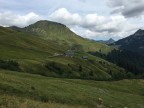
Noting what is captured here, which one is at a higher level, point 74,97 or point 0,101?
point 0,101

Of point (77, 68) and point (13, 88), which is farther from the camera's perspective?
point (77, 68)

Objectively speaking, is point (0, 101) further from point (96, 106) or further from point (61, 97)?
point (96, 106)

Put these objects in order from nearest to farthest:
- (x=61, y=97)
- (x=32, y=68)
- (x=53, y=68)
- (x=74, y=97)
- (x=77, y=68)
Result: (x=61, y=97), (x=74, y=97), (x=32, y=68), (x=53, y=68), (x=77, y=68)

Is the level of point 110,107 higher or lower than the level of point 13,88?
lower

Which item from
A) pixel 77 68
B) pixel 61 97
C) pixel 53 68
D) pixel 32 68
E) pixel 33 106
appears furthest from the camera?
pixel 77 68

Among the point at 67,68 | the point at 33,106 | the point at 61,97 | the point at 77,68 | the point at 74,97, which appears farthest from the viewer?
the point at 77,68

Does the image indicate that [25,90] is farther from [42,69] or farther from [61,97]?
[42,69]

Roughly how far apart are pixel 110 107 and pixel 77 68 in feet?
443

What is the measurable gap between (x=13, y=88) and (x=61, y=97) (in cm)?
837

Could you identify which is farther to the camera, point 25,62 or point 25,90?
point 25,62

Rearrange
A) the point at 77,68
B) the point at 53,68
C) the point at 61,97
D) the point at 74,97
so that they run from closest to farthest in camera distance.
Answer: the point at 61,97
the point at 74,97
the point at 53,68
the point at 77,68

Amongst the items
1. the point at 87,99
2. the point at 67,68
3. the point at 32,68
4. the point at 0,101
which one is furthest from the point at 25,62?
the point at 0,101

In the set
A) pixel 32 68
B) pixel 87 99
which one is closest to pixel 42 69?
pixel 32 68

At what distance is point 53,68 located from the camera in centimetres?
15688
